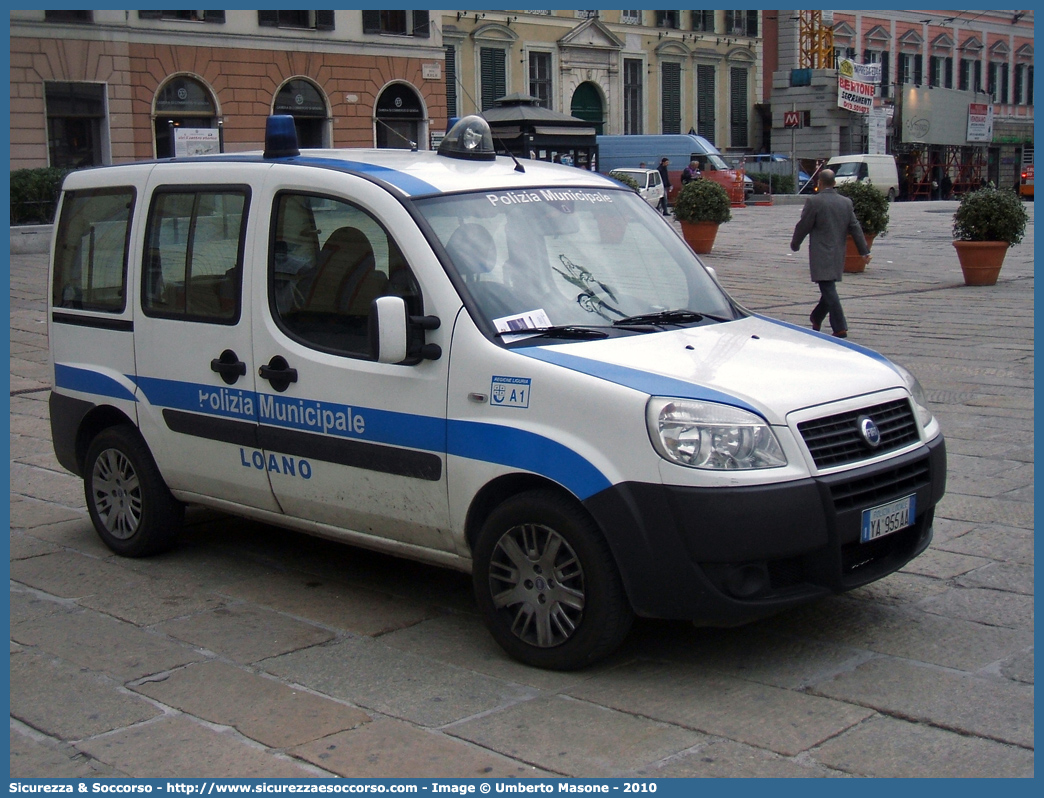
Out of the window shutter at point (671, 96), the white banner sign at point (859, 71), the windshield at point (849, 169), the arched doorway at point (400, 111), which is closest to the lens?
the arched doorway at point (400, 111)

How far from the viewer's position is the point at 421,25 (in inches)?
1526

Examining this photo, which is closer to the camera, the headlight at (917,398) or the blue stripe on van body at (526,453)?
the blue stripe on van body at (526,453)

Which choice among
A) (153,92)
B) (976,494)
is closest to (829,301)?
(976,494)

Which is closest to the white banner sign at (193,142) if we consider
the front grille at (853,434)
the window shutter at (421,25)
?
the window shutter at (421,25)

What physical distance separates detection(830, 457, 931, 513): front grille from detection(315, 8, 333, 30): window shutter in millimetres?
33734

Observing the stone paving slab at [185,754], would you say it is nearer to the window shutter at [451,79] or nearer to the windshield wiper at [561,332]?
the windshield wiper at [561,332]

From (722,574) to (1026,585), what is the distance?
186 cm

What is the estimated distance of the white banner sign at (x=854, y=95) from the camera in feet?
189

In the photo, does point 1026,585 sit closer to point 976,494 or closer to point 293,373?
point 976,494

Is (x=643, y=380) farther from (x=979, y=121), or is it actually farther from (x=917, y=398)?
(x=979, y=121)

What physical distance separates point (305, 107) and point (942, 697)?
34.1 m

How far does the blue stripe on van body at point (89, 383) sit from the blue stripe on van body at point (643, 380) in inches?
100.0

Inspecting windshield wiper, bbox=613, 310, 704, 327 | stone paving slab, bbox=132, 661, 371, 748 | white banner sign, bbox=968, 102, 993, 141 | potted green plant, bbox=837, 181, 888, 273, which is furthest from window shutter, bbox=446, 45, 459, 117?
stone paving slab, bbox=132, 661, 371, 748

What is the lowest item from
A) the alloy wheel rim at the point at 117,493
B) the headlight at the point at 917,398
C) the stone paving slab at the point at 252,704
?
the stone paving slab at the point at 252,704
